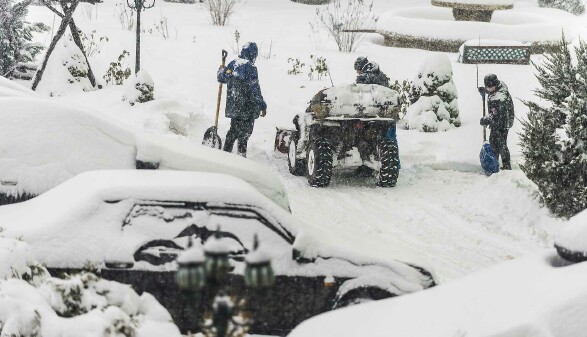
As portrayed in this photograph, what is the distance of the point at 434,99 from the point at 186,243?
10.8m

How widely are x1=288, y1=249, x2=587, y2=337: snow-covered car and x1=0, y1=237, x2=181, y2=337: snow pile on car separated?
1.06m

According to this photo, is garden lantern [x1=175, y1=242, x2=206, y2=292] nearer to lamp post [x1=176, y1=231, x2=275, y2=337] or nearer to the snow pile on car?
lamp post [x1=176, y1=231, x2=275, y2=337]

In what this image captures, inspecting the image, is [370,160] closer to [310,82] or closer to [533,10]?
[310,82]

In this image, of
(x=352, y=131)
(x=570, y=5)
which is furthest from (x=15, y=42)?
(x=570, y=5)

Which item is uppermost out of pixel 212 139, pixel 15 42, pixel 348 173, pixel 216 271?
pixel 216 271

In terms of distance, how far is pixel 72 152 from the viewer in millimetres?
7984

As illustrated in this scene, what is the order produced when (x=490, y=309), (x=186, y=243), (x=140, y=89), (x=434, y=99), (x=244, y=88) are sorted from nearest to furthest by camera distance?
→ 1. (x=490, y=309)
2. (x=186, y=243)
3. (x=244, y=88)
4. (x=140, y=89)
5. (x=434, y=99)

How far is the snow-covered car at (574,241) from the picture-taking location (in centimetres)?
487

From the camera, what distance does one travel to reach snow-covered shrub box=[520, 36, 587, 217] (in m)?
10.3

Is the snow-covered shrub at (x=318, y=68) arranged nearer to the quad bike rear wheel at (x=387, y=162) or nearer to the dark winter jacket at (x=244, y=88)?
the dark winter jacket at (x=244, y=88)

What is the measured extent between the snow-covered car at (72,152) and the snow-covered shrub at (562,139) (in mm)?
4183

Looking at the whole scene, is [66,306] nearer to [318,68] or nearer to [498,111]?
[498,111]

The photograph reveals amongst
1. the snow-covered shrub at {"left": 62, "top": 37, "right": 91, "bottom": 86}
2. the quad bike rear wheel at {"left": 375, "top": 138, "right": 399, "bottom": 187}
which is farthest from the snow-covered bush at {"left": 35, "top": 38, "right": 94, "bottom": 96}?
the quad bike rear wheel at {"left": 375, "top": 138, "right": 399, "bottom": 187}

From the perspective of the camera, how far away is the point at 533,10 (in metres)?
29.1
